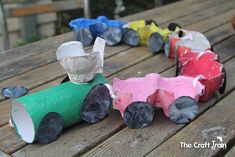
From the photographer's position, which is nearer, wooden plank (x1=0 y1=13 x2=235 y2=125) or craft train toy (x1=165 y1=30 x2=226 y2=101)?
craft train toy (x1=165 y1=30 x2=226 y2=101)

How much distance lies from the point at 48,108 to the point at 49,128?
0.15 ft

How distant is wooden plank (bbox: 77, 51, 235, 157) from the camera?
867 millimetres

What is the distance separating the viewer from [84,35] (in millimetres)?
1642

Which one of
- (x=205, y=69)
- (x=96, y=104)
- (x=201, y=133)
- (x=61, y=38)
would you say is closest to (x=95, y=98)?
(x=96, y=104)

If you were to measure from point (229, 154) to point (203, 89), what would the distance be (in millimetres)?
234

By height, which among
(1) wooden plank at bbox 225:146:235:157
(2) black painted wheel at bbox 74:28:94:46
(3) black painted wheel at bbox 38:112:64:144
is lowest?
(1) wooden plank at bbox 225:146:235:157

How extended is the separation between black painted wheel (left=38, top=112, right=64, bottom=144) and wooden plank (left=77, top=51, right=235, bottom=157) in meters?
0.11

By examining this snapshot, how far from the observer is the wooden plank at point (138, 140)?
2.85ft

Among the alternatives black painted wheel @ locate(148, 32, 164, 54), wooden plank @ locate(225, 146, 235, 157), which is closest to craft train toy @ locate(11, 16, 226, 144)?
wooden plank @ locate(225, 146, 235, 157)

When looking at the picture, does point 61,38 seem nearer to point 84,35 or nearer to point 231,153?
point 84,35

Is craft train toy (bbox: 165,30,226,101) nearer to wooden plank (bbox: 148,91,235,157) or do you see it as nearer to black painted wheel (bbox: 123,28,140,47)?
wooden plank (bbox: 148,91,235,157)

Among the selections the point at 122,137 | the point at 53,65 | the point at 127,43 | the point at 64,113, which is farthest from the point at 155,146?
the point at 127,43

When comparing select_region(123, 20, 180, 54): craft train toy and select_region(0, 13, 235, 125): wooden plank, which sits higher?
select_region(123, 20, 180, 54): craft train toy

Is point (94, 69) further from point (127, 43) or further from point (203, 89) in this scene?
point (127, 43)
